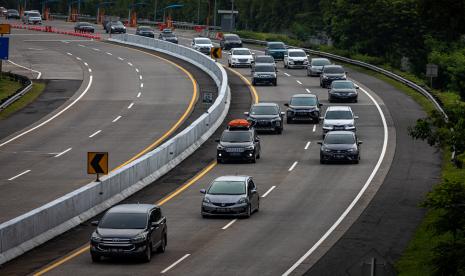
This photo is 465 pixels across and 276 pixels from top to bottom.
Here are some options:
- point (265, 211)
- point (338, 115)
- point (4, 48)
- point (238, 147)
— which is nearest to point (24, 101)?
point (4, 48)

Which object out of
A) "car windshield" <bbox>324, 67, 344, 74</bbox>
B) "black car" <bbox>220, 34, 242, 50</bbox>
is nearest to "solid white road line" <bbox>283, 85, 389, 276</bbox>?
"car windshield" <bbox>324, 67, 344, 74</bbox>

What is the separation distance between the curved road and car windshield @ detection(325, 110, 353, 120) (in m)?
8.49

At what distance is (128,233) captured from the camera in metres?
30.2

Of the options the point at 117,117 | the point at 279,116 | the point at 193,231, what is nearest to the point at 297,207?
the point at 193,231

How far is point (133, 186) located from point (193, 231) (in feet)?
27.8

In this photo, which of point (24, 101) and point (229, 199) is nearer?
point (229, 199)

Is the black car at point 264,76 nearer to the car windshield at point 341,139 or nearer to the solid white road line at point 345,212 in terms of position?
the solid white road line at point 345,212

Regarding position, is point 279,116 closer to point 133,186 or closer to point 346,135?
point 346,135

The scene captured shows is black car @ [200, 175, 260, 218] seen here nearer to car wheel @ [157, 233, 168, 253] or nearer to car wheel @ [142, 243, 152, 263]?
car wheel @ [157, 233, 168, 253]

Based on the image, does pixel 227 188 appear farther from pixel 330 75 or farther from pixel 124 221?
pixel 330 75

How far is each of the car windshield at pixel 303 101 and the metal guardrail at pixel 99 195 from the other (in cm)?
410

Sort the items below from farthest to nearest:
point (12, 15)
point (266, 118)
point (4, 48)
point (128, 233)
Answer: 1. point (12, 15)
2. point (4, 48)
3. point (266, 118)
4. point (128, 233)

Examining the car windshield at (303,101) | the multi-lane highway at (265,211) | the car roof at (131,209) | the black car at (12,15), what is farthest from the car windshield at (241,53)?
the black car at (12,15)

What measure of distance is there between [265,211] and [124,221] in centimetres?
1021
